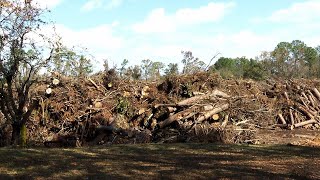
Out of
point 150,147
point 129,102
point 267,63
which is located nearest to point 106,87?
point 129,102

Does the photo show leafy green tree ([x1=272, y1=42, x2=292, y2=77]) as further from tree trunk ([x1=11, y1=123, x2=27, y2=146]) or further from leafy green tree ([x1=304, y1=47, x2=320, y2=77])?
tree trunk ([x1=11, y1=123, x2=27, y2=146])

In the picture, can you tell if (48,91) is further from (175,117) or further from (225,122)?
(225,122)

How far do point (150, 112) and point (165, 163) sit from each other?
7678 mm

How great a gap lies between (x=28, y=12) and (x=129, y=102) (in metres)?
5.59

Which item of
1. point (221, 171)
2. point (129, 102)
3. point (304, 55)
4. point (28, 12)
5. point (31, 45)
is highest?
point (304, 55)

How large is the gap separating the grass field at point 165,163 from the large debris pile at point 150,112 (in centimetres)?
383

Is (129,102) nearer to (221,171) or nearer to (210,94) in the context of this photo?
(210,94)

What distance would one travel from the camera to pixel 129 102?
15.9 metres

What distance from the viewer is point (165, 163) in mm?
7957

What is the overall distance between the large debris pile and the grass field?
3825 mm

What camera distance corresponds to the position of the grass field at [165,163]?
684cm

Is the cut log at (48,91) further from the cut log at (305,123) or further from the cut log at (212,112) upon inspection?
the cut log at (305,123)

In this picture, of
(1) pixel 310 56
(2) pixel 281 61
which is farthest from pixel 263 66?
(1) pixel 310 56

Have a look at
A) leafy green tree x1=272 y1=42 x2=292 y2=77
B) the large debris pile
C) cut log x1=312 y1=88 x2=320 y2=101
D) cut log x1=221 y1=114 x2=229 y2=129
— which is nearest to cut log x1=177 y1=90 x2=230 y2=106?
the large debris pile
